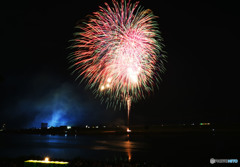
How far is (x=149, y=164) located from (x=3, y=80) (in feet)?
58.3

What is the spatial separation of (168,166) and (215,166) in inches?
172

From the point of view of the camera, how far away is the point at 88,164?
13.5 meters

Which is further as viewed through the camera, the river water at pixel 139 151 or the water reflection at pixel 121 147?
the water reflection at pixel 121 147

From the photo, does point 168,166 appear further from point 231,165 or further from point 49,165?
point 49,165

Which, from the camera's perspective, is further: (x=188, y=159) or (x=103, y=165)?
(x=188, y=159)

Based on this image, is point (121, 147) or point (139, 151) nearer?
point (139, 151)

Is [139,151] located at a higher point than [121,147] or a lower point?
lower

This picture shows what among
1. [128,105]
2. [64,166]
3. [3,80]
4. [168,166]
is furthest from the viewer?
[128,105]

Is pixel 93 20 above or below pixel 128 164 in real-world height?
above

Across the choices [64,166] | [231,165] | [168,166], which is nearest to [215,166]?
[231,165]

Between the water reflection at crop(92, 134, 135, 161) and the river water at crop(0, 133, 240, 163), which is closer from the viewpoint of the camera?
the river water at crop(0, 133, 240, 163)

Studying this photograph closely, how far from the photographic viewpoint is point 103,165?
13367mm

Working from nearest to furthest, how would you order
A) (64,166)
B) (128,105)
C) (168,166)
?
(64,166) → (168,166) → (128,105)

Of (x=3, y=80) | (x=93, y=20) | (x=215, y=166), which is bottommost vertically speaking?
(x=215, y=166)
